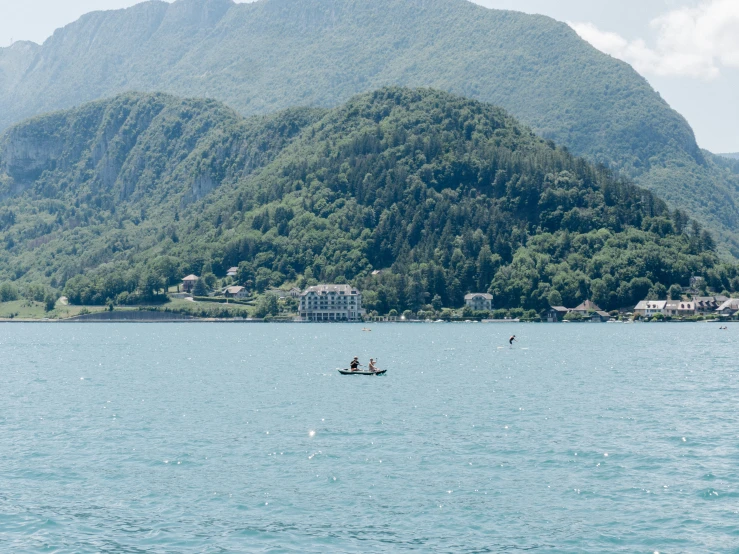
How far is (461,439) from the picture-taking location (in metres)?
61.5

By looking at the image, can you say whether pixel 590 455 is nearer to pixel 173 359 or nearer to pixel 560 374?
pixel 560 374

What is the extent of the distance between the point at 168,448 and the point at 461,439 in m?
17.1

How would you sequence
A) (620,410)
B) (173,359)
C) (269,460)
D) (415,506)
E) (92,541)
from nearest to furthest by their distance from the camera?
1. (92,541)
2. (415,506)
3. (269,460)
4. (620,410)
5. (173,359)

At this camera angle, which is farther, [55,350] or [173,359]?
[55,350]

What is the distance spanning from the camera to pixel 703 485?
48500mm

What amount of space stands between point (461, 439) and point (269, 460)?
40.8 ft

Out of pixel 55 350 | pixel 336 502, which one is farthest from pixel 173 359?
pixel 336 502

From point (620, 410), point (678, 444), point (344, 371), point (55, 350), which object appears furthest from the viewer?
point (55, 350)

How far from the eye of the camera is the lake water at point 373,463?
135 feet

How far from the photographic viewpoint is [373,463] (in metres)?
54.3

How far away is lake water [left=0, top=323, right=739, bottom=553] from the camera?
135ft

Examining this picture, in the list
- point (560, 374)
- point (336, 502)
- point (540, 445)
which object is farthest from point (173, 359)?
point (336, 502)

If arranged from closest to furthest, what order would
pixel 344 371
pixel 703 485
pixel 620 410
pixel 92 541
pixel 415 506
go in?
pixel 92 541 < pixel 415 506 < pixel 703 485 < pixel 620 410 < pixel 344 371

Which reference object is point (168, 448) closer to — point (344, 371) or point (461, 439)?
point (461, 439)
